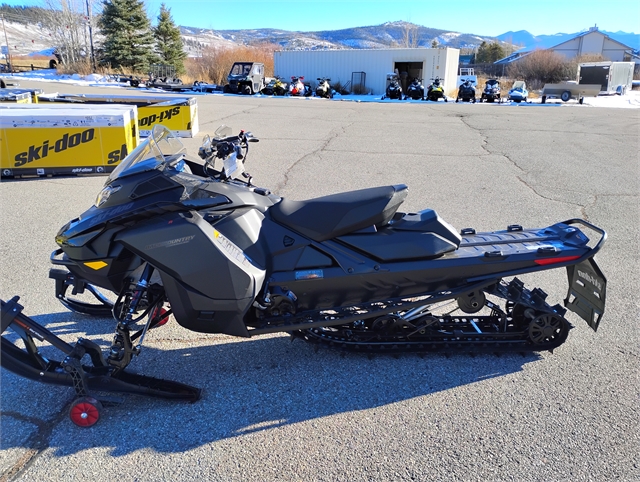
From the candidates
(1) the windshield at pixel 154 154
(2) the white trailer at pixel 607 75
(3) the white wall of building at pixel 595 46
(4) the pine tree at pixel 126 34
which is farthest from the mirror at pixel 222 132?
(3) the white wall of building at pixel 595 46

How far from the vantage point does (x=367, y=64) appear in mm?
37688

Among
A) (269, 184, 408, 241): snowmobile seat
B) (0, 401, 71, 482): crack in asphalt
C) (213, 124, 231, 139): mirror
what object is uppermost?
(213, 124, 231, 139): mirror

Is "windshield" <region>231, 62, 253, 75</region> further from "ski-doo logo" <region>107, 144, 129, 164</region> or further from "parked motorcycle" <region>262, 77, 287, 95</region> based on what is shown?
"ski-doo logo" <region>107, 144, 129, 164</region>

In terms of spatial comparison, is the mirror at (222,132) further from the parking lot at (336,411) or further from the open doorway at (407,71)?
the open doorway at (407,71)

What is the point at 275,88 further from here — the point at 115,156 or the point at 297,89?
the point at 115,156

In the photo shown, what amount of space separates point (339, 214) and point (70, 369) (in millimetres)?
1764

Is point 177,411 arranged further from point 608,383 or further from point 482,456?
point 608,383

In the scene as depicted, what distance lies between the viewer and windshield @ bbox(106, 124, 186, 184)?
2.95 m

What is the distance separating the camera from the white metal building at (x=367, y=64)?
3638cm

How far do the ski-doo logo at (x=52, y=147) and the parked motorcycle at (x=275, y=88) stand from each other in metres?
24.4

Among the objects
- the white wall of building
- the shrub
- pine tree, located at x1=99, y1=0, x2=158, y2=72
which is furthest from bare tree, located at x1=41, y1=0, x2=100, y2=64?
the white wall of building

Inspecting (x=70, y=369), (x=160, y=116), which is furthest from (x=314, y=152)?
(x=70, y=369)

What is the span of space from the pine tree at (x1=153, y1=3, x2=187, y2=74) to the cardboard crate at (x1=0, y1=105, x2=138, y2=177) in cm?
4249

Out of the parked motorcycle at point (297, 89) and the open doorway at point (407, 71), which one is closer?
the parked motorcycle at point (297, 89)
